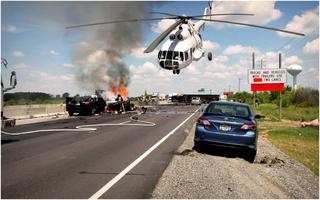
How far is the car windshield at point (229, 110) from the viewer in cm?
1161

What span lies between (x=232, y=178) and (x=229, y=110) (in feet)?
15.0

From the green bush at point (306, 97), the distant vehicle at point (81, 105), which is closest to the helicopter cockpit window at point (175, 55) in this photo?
the distant vehicle at point (81, 105)

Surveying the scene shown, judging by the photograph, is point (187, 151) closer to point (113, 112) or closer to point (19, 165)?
point (19, 165)

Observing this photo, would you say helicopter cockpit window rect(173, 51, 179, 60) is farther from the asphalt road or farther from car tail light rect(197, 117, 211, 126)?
car tail light rect(197, 117, 211, 126)

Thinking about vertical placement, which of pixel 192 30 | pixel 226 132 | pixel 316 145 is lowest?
pixel 316 145

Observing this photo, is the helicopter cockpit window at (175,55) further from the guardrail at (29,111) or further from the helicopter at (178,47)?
the guardrail at (29,111)

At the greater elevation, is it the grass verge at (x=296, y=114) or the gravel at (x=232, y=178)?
the grass verge at (x=296, y=114)

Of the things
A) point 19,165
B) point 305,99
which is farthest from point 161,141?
point 305,99

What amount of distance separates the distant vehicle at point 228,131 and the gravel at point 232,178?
1.40 feet

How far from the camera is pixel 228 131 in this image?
11.0 m

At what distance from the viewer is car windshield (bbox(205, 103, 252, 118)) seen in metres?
11.6

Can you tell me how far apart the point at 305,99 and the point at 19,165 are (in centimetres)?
6069

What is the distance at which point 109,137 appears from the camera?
50.6ft

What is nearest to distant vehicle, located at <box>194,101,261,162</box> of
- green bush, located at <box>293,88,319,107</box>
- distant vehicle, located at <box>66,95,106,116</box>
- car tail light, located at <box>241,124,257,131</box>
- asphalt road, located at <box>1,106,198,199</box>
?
car tail light, located at <box>241,124,257,131</box>
